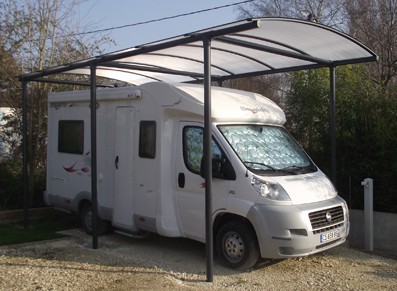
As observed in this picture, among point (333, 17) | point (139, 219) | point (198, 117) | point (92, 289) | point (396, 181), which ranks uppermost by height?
point (333, 17)

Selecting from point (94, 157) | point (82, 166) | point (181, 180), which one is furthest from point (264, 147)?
point (82, 166)

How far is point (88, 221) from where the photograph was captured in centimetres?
884

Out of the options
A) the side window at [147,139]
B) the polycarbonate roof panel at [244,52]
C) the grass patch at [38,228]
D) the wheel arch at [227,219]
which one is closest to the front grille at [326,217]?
the wheel arch at [227,219]

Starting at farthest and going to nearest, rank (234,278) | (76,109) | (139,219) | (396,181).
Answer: (76,109), (396,181), (139,219), (234,278)

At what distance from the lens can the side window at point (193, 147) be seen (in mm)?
6945

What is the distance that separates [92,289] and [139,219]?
6.49 ft

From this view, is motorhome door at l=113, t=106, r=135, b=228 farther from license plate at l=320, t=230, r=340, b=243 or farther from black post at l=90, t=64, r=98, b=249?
license plate at l=320, t=230, r=340, b=243

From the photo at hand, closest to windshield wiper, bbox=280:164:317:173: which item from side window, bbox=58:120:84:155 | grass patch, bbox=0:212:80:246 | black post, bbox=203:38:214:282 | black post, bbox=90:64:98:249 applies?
black post, bbox=203:38:214:282

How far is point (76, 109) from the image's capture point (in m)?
9.14

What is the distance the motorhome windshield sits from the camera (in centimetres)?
662

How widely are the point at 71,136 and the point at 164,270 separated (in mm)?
3856

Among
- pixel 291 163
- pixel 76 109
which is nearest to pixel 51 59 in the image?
pixel 76 109

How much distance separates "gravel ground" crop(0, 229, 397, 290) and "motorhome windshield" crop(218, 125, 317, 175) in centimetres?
133

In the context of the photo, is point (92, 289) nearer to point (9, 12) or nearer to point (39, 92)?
point (39, 92)
